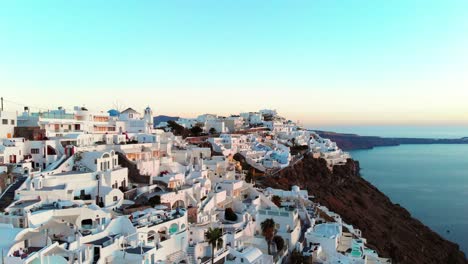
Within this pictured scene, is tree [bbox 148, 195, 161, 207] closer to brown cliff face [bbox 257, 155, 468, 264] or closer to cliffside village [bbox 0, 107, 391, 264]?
cliffside village [bbox 0, 107, 391, 264]

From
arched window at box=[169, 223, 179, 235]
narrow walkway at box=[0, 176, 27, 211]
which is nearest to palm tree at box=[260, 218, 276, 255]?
arched window at box=[169, 223, 179, 235]

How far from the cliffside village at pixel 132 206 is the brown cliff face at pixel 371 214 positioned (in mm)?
7293

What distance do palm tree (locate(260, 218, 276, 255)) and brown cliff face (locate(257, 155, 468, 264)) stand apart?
527 inches

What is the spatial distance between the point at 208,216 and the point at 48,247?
10454 mm

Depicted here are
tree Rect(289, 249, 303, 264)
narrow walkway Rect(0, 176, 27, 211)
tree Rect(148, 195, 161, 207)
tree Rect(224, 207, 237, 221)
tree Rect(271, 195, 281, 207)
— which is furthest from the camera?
tree Rect(271, 195, 281, 207)

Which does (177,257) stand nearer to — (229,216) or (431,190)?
(229,216)

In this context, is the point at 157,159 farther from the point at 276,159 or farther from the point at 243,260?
the point at 276,159

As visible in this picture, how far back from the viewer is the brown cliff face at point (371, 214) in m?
38.0

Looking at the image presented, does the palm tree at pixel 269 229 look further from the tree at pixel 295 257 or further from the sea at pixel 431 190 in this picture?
the sea at pixel 431 190

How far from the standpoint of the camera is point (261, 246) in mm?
22234

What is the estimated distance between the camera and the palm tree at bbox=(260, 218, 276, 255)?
2252cm

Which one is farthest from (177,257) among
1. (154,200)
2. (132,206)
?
(154,200)

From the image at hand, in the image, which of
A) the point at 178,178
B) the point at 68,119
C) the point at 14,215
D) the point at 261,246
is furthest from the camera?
the point at 68,119

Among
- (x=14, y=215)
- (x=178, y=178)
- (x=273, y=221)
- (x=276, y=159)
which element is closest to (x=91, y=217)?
(x=14, y=215)
